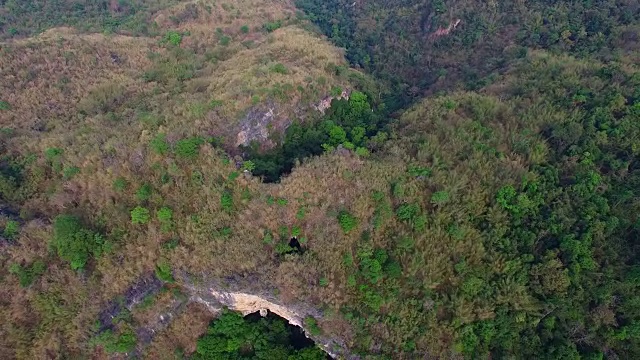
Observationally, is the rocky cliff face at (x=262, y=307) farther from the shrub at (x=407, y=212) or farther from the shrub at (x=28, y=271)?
the shrub at (x=28, y=271)

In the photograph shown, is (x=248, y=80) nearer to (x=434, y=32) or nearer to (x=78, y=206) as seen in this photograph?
(x=78, y=206)

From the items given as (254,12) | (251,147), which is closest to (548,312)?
(251,147)

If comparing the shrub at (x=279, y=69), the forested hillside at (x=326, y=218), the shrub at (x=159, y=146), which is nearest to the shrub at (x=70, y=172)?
the forested hillside at (x=326, y=218)

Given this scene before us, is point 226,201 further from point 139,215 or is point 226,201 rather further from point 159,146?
point 159,146

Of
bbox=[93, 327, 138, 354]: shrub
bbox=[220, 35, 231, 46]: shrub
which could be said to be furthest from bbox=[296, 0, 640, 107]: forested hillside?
bbox=[93, 327, 138, 354]: shrub

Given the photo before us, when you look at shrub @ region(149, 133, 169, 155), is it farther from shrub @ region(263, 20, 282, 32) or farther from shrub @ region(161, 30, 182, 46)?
shrub @ region(263, 20, 282, 32)

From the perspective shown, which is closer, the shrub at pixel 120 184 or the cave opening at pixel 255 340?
the cave opening at pixel 255 340
